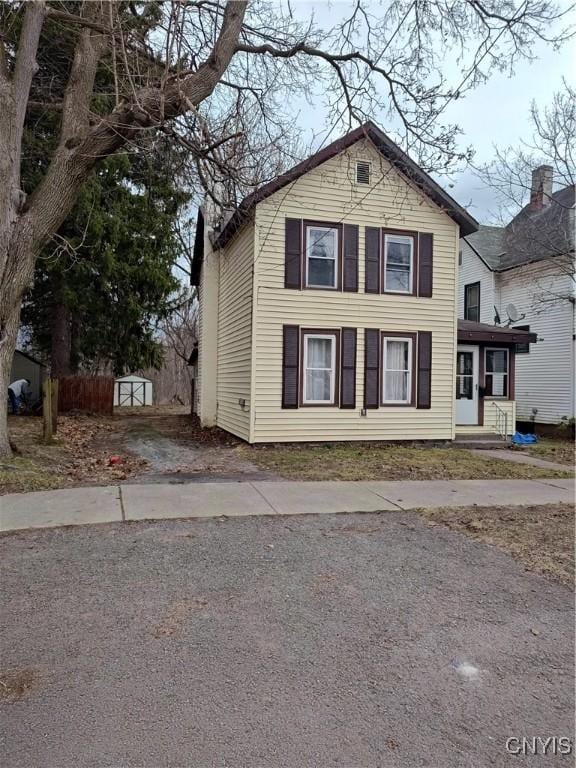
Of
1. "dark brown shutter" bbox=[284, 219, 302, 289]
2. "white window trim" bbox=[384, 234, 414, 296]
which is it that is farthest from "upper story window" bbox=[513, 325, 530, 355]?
"dark brown shutter" bbox=[284, 219, 302, 289]

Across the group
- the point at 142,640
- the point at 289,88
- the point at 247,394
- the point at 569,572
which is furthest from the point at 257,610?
the point at 289,88

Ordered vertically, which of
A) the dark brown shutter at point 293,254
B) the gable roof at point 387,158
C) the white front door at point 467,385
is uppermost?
the gable roof at point 387,158

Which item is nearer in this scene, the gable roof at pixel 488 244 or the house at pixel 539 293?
the house at pixel 539 293

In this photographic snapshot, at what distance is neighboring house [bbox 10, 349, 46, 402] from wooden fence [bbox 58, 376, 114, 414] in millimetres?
6623

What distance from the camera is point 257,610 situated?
349 centimetres

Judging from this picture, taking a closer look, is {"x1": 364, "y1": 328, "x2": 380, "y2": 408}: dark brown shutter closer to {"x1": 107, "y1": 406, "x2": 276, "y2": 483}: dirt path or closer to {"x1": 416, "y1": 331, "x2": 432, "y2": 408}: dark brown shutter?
{"x1": 416, "y1": 331, "x2": 432, "y2": 408}: dark brown shutter

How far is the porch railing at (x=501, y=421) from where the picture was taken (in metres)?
14.2

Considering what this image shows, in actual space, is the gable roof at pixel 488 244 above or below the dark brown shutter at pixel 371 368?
above

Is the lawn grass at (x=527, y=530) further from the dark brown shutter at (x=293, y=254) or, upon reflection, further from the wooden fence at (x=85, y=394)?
the wooden fence at (x=85, y=394)

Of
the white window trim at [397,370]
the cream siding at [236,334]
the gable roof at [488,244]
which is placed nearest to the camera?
the cream siding at [236,334]

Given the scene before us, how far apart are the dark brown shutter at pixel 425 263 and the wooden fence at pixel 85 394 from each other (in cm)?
1238

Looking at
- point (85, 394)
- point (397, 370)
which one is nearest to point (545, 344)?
point (397, 370)

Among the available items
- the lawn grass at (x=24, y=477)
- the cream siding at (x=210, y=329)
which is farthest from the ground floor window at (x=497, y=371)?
the lawn grass at (x=24, y=477)

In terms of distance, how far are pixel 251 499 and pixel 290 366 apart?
550 cm
